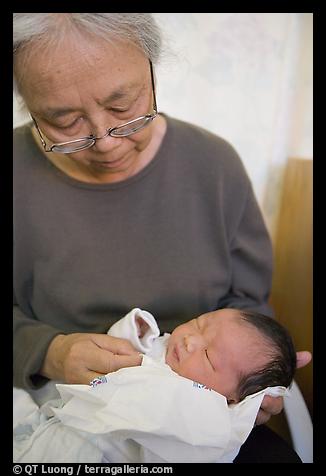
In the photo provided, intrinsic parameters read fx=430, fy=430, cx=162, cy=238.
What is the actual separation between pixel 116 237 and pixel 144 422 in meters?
0.35

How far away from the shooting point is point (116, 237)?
84cm

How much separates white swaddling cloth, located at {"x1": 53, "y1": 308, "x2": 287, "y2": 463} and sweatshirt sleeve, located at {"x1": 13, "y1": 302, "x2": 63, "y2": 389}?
14 centimetres

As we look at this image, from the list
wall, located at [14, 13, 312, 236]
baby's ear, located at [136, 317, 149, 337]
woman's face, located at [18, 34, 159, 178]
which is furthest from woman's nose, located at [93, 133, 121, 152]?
baby's ear, located at [136, 317, 149, 337]

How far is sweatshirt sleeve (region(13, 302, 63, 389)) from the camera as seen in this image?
82cm

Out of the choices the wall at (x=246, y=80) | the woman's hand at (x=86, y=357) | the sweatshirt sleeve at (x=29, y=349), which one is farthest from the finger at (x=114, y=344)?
the wall at (x=246, y=80)

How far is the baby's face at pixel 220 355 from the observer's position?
696mm

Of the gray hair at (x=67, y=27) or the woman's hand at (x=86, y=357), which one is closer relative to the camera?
the gray hair at (x=67, y=27)

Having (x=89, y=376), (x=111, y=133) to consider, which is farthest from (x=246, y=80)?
(x=89, y=376)

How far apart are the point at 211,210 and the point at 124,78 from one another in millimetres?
343

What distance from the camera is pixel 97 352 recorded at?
73 cm

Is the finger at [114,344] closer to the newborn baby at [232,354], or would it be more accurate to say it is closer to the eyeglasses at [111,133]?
the newborn baby at [232,354]

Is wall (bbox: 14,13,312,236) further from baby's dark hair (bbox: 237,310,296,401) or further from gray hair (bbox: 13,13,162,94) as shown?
baby's dark hair (bbox: 237,310,296,401)

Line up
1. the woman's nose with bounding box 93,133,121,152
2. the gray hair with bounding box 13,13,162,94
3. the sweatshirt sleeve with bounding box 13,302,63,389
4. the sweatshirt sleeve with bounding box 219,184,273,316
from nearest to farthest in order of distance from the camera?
1. the gray hair with bounding box 13,13,162,94
2. the woman's nose with bounding box 93,133,121,152
3. the sweatshirt sleeve with bounding box 13,302,63,389
4. the sweatshirt sleeve with bounding box 219,184,273,316

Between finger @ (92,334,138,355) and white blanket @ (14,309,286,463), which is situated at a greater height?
finger @ (92,334,138,355)
